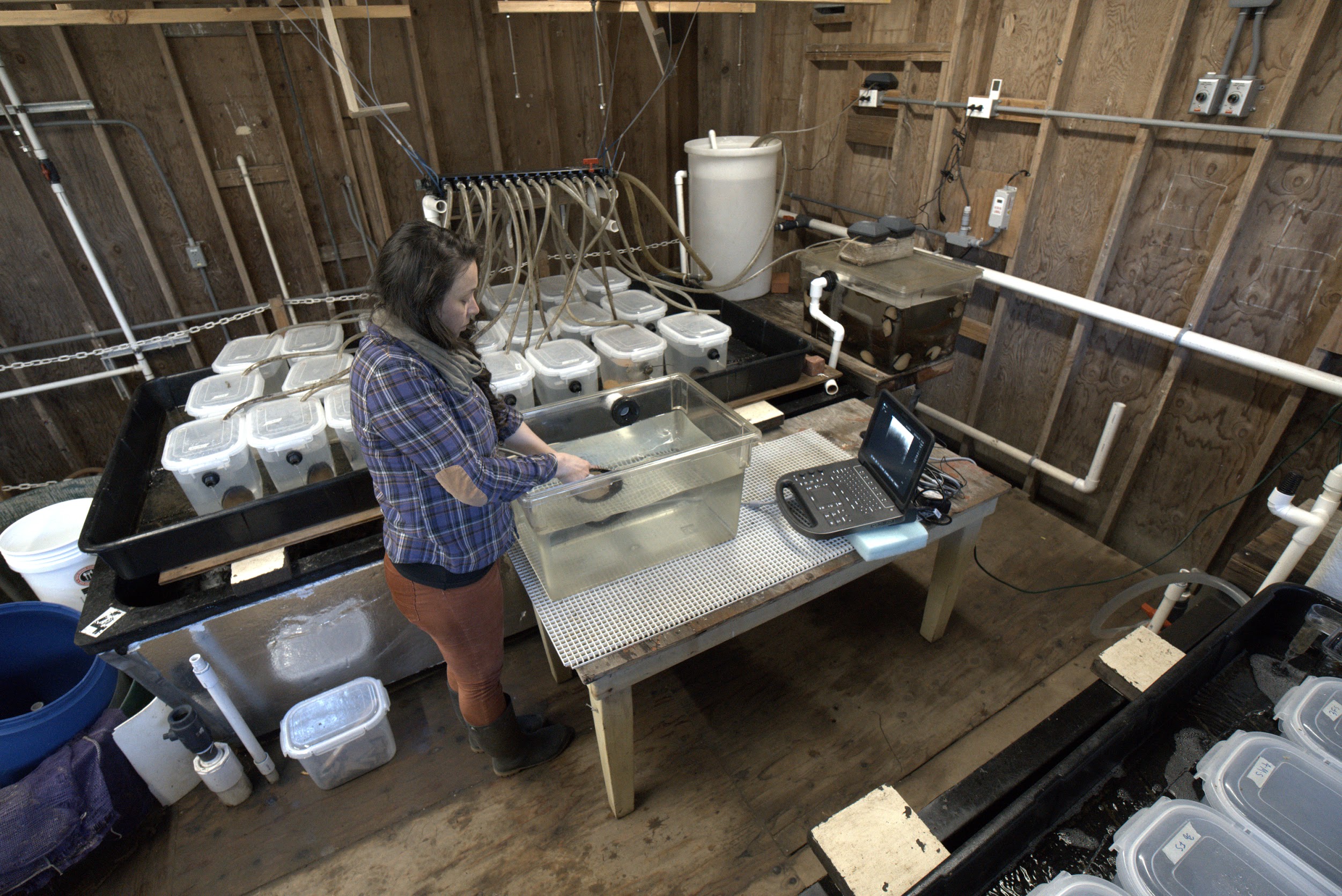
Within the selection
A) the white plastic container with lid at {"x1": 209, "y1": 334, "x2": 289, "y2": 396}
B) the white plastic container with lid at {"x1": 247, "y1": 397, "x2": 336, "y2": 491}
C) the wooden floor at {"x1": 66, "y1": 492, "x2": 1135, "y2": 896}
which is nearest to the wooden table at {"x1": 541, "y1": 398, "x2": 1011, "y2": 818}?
the wooden floor at {"x1": 66, "y1": 492, "x2": 1135, "y2": 896}

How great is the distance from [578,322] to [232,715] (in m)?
1.47

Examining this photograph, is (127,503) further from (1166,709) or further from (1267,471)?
(1267,471)

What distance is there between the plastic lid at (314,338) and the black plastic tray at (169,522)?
0.48m

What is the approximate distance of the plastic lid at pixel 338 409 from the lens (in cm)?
171

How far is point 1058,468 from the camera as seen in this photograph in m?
2.65

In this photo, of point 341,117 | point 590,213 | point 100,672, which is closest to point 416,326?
point 590,213

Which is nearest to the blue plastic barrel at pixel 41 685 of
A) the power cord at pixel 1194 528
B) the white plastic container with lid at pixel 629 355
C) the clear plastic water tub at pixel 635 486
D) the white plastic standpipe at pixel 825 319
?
the clear plastic water tub at pixel 635 486

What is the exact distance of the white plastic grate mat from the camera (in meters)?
1.25

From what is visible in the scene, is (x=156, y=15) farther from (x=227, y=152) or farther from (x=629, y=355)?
(x=629, y=355)

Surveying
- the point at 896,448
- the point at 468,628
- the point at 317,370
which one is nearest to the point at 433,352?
the point at 468,628

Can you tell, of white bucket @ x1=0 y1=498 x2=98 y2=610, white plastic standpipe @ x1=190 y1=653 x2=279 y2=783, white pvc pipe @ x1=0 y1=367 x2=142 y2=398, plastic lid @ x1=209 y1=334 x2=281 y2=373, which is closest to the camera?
white plastic standpipe @ x1=190 y1=653 x2=279 y2=783

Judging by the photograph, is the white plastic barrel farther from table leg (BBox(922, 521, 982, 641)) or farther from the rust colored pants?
the rust colored pants

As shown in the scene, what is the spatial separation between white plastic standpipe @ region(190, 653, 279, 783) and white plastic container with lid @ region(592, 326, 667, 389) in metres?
1.31

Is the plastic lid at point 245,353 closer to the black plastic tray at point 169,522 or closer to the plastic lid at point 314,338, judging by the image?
the plastic lid at point 314,338
